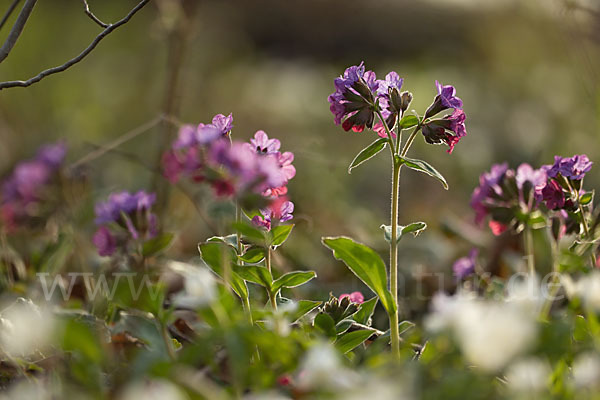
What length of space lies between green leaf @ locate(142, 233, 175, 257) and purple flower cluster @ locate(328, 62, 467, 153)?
1.19 ft

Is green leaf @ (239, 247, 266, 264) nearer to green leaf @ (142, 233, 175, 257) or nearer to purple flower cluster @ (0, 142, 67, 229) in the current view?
green leaf @ (142, 233, 175, 257)

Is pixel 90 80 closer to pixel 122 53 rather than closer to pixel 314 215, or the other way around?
pixel 122 53

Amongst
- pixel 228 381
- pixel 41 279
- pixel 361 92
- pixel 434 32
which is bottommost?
pixel 41 279

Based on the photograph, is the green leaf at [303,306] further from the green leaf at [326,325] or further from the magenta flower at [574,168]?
the magenta flower at [574,168]

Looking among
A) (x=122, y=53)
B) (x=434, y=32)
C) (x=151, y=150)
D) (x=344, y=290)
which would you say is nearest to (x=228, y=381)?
(x=344, y=290)

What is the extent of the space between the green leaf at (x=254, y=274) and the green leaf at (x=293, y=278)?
0.05 ft

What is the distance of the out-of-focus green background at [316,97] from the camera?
97.4 inches

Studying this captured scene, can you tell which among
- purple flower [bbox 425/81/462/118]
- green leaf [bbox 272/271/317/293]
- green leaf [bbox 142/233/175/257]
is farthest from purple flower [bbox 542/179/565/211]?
green leaf [bbox 142/233/175/257]

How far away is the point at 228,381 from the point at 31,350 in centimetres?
32

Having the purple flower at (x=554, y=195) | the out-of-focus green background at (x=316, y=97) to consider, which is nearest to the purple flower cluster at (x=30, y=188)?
the out-of-focus green background at (x=316, y=97)

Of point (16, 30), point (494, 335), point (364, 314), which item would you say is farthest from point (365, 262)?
point (16, 30)

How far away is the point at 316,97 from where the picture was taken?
6152 mm

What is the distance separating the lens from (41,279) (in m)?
1.56

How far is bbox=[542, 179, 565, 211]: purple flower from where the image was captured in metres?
1.27
